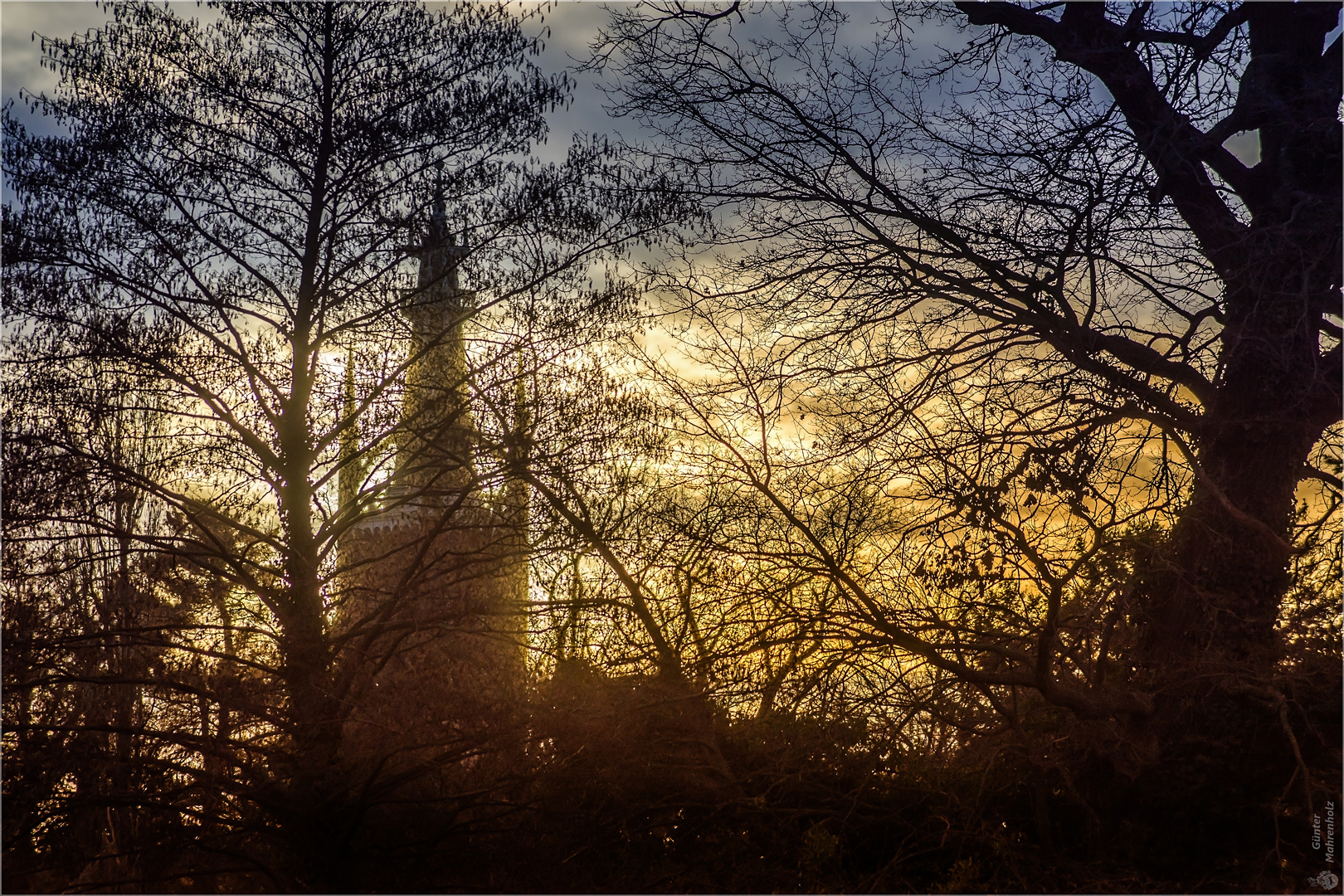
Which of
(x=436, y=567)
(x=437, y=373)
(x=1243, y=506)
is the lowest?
(x=436, y=567)

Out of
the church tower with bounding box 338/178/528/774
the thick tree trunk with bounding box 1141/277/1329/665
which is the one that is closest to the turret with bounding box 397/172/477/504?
the church tower with bounding box 338/178/528/774

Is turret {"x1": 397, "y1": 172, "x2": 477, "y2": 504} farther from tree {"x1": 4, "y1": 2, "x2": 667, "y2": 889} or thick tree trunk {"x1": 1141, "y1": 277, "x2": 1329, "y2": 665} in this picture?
thick tree trunk {"x1": 1141, "y1": 277, "x2": 1329, "y2": 665}

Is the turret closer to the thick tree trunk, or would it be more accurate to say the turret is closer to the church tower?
the church tower

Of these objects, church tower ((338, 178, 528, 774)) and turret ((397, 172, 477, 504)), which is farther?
turret ((397, 172, 477, 504))

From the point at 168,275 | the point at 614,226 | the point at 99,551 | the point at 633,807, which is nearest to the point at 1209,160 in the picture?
the point at 614,226

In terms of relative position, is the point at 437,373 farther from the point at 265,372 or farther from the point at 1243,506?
the point at 1243,506

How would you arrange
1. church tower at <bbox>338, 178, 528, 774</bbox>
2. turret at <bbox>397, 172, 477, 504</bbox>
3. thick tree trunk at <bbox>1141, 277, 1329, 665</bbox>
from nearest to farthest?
1. thick tree trunk at <bbox>1141, 277, 1329, 665</bbox>
2. church tower at <bbox>338, 178, 528, 774</bbox>
3. turret at <bbox>397, 172, 477, 504</bbox>

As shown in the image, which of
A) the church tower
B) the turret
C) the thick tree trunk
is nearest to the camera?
the thick tree trunk

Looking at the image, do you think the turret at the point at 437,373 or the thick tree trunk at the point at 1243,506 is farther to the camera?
the turret at the point at 437,373

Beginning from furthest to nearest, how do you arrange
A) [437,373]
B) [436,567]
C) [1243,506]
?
[436,567], [437,373], [1243,506]

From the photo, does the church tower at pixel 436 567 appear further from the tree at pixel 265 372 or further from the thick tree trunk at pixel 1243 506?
the thick tree trunk at pixel 1243 506

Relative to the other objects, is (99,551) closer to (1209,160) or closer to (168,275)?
(168,275)

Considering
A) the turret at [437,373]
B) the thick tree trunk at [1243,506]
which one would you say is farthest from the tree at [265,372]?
the thick tree trunk at [1243,506]

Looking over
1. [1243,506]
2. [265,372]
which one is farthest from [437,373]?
[1243,506]
